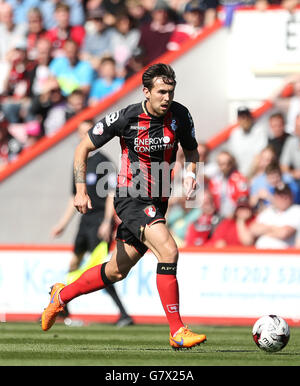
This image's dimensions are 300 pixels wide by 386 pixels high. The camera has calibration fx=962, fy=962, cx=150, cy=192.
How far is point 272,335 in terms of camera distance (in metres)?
8.85

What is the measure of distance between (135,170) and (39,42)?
10.2m

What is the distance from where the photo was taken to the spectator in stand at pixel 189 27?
18016 millimetres

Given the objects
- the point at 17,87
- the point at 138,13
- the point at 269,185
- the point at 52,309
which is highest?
the point at 52,309

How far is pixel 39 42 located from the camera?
61.3 feet

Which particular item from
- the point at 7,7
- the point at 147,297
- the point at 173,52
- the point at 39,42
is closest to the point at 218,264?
the point at 147,297

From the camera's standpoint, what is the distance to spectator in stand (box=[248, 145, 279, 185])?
14.8m

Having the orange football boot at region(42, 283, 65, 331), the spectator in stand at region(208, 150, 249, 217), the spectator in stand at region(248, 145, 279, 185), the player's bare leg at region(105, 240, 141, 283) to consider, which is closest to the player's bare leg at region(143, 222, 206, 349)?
the player's bare leg at region(105, 240, 141, 283)

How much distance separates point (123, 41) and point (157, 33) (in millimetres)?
689

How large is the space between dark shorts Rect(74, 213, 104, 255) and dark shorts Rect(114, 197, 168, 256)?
3.65 metres

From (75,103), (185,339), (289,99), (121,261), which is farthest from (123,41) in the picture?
(185,339)

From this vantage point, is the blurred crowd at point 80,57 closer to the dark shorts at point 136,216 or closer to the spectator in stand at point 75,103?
the spectator in stand at point 75,103

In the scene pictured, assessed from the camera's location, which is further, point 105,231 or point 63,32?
point 63,32

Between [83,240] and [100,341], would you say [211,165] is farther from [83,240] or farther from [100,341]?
[100,341]

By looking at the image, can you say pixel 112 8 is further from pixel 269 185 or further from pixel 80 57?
pixel 269 185
